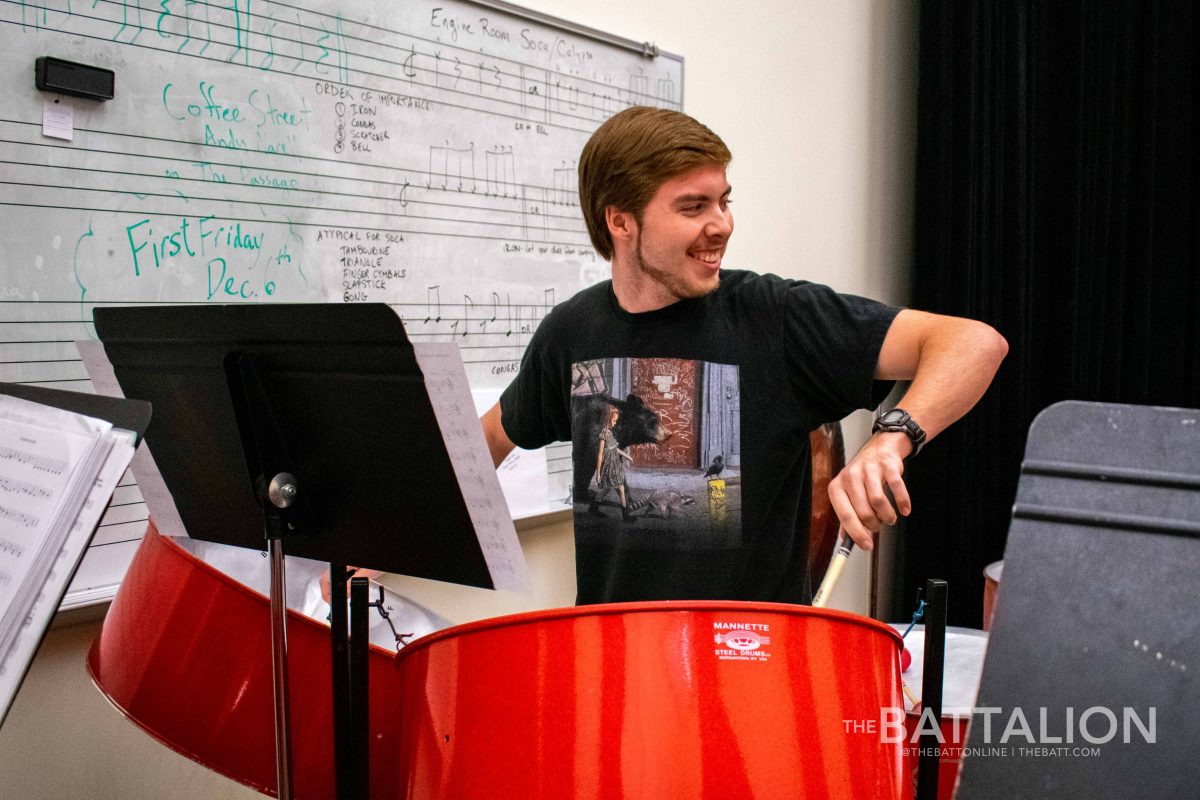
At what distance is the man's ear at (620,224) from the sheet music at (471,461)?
0.67 meters

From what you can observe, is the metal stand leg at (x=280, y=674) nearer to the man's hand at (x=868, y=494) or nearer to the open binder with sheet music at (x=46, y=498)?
the open binder with sheet music at (x=46, y=498)

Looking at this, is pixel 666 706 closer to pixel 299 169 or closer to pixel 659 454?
pixel 659 454

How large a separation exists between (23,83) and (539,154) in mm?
956

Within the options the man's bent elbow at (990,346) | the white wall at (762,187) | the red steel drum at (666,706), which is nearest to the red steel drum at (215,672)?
the red steel drum at (666,706)

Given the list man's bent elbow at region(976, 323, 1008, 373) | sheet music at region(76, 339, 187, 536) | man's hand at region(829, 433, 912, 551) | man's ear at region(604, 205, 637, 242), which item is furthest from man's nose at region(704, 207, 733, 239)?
sheet music at region(76, 339, 187, 536)

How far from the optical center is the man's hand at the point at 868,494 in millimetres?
916

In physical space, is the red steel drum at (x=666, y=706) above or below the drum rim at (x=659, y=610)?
below

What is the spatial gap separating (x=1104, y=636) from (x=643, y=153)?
1091 millimetres

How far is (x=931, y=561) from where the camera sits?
301 centimetres

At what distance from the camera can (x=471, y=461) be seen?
2.99ft

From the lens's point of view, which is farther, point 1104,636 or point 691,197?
point 691,197

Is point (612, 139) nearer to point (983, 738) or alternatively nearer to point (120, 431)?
point (120, 431)

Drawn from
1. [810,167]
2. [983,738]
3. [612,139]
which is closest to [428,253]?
[612,139]

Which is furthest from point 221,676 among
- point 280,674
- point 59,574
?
point 59,574
